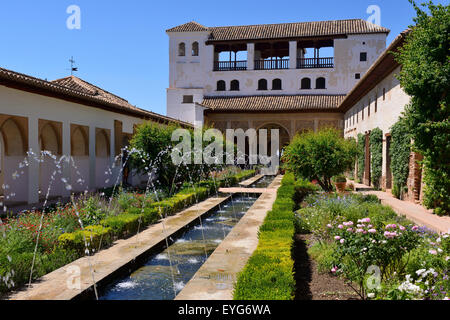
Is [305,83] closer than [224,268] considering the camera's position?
No

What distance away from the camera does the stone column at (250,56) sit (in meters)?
34.1

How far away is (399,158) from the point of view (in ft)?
43.9

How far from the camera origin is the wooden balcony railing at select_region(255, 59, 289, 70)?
34.4m

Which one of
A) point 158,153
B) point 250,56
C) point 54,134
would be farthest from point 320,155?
point 250,56

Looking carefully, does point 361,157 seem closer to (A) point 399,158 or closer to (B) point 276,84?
(A) point 399,158

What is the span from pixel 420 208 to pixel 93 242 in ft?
28.4

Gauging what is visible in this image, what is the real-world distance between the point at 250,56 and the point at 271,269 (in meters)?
31.2

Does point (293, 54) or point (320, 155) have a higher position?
point (293, 54)

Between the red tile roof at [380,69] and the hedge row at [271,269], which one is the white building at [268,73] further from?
the hedge row at [271,269]

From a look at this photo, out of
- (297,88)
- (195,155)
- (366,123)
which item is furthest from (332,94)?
(195,155)

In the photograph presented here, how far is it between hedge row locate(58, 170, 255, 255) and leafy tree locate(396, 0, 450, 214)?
22.1 feet

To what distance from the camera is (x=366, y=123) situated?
Answer: 66.4 feet

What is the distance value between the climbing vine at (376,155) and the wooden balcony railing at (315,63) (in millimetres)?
17029
